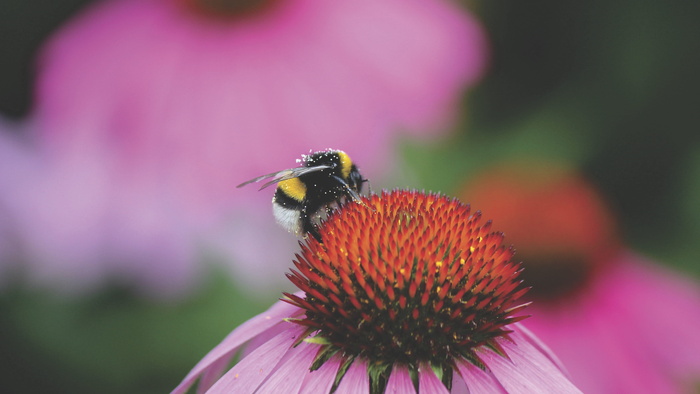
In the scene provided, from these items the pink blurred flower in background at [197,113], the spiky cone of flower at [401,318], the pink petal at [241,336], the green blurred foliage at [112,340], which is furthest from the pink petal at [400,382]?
the green blurred foliage at [112,340]

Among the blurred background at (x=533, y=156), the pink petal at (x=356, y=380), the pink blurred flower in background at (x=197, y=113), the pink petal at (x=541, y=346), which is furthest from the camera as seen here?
the blurred background at (x=533, y=156)

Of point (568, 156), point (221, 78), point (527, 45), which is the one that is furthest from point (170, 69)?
point (568, 156)

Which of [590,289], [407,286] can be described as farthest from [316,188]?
[590,289]

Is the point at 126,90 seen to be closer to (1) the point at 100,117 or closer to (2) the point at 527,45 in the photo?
(1) the point at 100,117

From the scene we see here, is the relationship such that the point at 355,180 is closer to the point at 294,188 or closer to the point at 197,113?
the point at 294,188

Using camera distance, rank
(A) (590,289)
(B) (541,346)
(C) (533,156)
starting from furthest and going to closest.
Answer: (C) (533,156) → (A) (590,289) → (B) (541,346)

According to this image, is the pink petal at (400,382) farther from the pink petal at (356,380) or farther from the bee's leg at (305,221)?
the bee's leg at (305,221)
